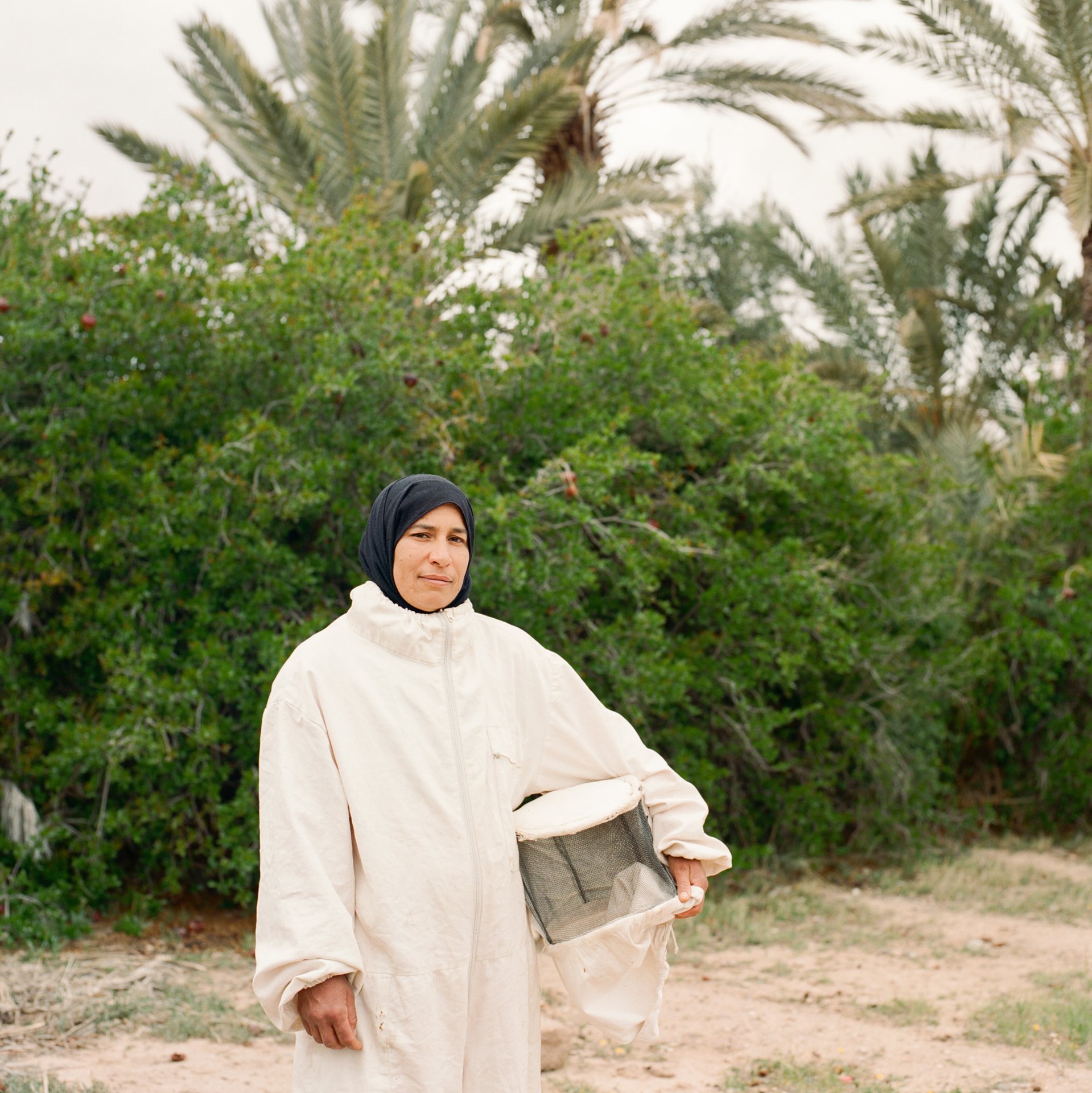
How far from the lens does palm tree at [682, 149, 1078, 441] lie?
14891 mm

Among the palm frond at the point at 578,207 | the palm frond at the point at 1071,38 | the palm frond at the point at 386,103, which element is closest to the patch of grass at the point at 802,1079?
the palm frond at the point at 578,207

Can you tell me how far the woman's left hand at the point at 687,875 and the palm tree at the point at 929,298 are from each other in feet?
42.3

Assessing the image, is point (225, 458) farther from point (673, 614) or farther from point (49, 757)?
point (673, 614)

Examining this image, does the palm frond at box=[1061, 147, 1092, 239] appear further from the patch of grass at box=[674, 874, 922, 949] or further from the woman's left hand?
the woman's left hand

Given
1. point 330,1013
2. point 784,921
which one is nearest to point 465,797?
point 330,1013

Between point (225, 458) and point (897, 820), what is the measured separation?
→ 5239 mm

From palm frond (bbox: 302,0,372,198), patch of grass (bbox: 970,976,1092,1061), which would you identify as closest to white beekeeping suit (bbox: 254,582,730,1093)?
patch of grass (bbox: 970,976,1092,1061)

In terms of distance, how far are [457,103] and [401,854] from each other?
394 inches

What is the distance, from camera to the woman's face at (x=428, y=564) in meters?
2.24

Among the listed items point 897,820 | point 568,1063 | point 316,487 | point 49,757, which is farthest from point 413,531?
point 897,820

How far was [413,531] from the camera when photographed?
2.25 meters

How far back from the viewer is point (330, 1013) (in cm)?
197

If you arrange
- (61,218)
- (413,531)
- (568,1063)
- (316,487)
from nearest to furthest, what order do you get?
(413,531) < (568,1063) < (316,487) < (61,218)

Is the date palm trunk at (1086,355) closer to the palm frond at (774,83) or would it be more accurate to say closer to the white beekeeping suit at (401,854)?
the palm frond at (774,83)
